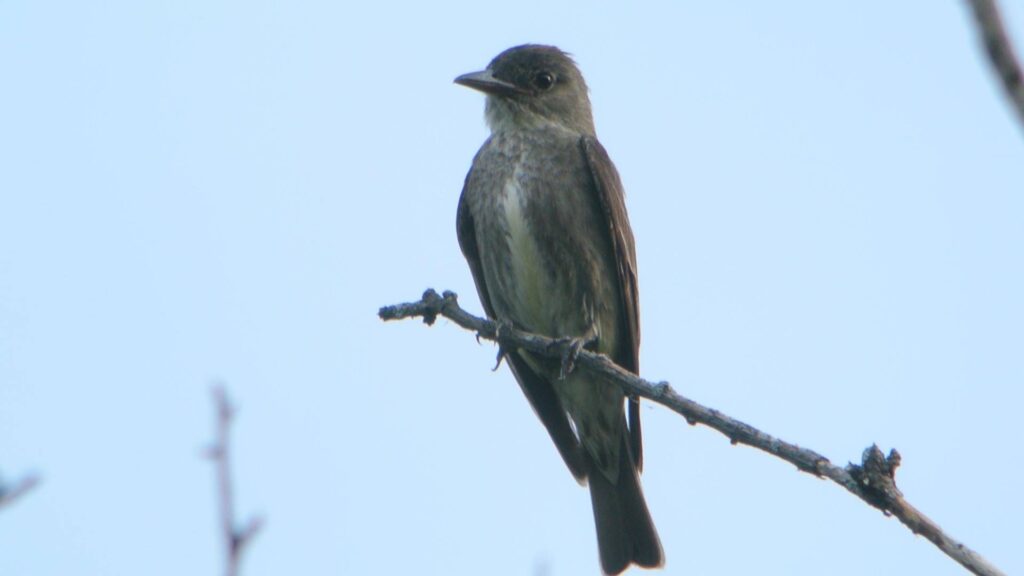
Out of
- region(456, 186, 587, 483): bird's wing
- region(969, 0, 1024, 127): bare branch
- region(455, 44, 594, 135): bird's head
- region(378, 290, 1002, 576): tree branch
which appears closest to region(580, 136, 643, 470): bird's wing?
region(456, 186, 587, 483): bird's wing

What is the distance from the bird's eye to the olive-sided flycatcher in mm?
379

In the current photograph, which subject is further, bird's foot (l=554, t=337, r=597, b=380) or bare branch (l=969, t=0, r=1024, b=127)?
bird's foot (l=554, t=337, r=597, b=380)

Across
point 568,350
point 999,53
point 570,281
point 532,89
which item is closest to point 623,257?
point 570,281

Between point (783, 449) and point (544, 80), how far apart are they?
5126 millimetres

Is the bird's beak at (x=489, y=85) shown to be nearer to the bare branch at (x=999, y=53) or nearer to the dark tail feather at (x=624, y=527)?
the dark tail feather at (x=624, y=527)

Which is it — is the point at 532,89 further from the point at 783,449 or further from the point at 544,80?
the point at 783,449

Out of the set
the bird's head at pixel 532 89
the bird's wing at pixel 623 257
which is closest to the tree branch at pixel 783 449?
the bird's wing at pixel 623 257

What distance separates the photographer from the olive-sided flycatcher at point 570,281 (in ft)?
24.6

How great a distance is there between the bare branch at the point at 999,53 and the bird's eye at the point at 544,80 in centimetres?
724

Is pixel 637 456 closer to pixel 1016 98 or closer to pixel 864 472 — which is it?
pixel 864 472

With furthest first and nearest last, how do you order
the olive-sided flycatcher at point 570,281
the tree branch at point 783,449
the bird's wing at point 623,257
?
Answer: the bird's wing at point 623,257 → the olive-sided flycatcher at point 570,281 → the tree branch at point 783,449

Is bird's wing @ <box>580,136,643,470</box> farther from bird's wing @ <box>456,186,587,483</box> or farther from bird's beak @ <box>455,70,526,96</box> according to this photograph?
bird's beak @ <box>455,70,526,96</box>

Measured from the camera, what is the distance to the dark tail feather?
311 inches

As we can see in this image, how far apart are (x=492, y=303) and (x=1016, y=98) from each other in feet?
21.0
